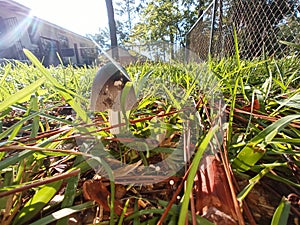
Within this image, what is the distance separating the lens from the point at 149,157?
39cm

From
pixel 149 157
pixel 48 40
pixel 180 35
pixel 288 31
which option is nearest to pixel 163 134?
pixel 149 157

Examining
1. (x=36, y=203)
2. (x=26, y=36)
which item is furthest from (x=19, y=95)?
(x=26, y=36)

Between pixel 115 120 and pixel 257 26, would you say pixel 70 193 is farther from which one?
pixel 257 26

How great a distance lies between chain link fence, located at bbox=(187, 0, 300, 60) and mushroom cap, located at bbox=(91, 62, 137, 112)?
1.77 meters

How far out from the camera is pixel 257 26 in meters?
2.47

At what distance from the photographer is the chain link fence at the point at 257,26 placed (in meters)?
2.03

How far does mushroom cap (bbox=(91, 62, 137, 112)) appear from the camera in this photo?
431mm

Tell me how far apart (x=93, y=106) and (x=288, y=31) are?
2534 millimetres

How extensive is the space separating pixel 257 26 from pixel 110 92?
2747 millimetres

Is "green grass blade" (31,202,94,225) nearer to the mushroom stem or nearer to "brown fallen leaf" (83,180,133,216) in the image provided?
"brown fallen leaf" (83,180,133,216)

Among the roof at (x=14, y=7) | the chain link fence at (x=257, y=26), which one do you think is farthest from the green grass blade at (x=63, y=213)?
the roof at (x=14, y=7)

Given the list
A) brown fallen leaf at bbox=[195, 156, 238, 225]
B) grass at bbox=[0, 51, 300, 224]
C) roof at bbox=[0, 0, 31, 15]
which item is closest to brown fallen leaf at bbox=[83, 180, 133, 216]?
grass at bbox=[0, 51, 300, 224]

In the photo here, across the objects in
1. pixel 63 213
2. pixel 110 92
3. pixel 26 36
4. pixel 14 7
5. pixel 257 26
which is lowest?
pixel 63 213

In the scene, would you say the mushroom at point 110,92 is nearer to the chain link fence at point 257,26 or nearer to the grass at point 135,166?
the grass at point 135,166
